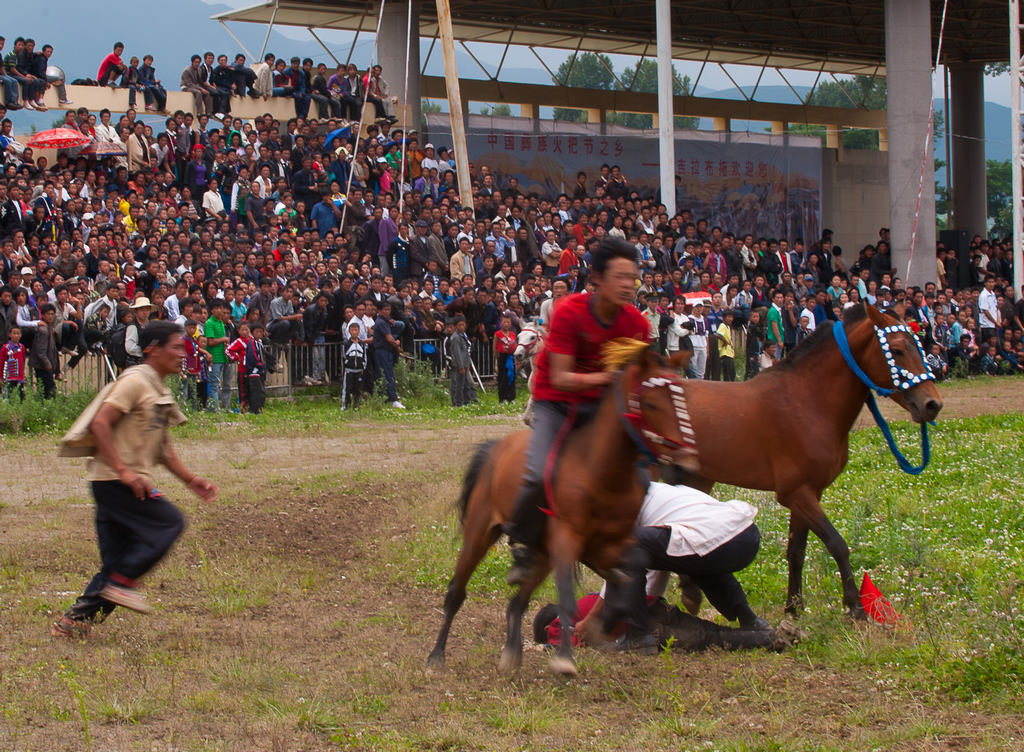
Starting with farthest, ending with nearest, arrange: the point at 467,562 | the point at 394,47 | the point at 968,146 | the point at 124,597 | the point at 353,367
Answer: the point at 968,146, the point at 394,47, the point at 353,367, the point at 124,597, the point at 467,562

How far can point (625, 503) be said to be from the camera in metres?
6.52

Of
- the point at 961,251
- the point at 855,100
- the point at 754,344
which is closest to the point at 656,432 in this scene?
the point at 754,344

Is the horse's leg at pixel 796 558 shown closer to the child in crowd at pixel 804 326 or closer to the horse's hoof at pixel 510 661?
the horse's hoof at pixel 510 661

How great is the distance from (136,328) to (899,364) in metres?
11.7

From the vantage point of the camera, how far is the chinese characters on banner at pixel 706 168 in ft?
112

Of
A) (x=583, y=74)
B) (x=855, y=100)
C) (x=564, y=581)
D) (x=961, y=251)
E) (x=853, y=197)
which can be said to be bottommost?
(x=564, y=581)

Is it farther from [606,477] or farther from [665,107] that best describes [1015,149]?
[606,477]

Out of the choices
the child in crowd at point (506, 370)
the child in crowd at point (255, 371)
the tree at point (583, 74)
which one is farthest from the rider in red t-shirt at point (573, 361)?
the tree at point (583, 74)

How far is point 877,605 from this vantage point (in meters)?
7.65

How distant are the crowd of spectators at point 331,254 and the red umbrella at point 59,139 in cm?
28

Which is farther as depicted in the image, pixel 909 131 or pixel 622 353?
pixel 909 131

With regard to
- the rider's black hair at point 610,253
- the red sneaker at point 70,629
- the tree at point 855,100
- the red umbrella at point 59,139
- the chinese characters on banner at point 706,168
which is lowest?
the red sneaker at point 70,629

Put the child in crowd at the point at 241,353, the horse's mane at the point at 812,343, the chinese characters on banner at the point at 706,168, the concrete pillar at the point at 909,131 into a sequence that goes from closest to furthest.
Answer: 1. the horse's mane at the point at 812,343
2. the child in crowd at the point at 241,353
3. the concrete pillar at the point at 909,131
4. the chinese characters on banner at the point at 706,168

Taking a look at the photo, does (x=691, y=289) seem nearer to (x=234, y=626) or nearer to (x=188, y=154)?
(x=188, y=154)
